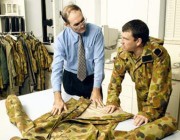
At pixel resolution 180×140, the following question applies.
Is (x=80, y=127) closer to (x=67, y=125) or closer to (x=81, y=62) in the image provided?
(x=67, y=125)

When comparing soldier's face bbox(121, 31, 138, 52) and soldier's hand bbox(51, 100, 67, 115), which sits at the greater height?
soldier's face bbox(121, 31, 138, 52)

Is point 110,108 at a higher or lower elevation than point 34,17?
lower

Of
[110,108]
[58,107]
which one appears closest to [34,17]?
[58,107]

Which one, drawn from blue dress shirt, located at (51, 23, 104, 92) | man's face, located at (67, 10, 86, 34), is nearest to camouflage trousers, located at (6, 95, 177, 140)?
blue dress shirt, located at (51, 23, 104, 92)

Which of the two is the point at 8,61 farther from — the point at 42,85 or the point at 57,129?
the point at 57,129

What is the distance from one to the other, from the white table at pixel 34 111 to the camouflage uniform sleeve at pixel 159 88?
190 mm

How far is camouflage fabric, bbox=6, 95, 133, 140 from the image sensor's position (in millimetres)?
1210

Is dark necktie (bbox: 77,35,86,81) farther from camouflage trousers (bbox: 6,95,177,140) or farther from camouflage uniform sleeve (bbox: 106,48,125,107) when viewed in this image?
camouflage trousers (bbox: 6,95,177,140)

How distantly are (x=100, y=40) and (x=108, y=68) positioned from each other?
0.93 meters

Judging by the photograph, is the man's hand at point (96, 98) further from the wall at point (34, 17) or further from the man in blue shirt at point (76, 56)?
the wall at point (34, 17)

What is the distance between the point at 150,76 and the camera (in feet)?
5.35

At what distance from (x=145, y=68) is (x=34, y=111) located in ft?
2.65

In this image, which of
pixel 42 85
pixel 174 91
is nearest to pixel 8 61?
pixel 42 85

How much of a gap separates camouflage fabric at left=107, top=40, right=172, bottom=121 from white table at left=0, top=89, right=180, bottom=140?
0.56ft
